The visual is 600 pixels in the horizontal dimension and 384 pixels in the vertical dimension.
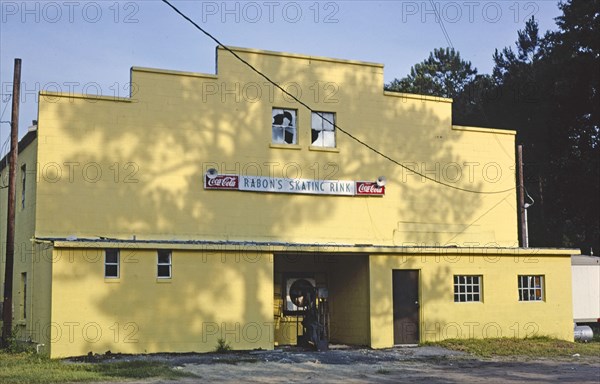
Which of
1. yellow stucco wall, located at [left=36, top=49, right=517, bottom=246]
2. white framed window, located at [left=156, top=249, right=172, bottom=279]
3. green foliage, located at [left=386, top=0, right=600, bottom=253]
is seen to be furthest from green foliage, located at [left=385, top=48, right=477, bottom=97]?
white framed window, located at [left=156, top=249, right=172, bottom=279]

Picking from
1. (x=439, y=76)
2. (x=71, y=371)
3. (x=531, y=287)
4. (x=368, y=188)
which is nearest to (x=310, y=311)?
(x=368, y=188)

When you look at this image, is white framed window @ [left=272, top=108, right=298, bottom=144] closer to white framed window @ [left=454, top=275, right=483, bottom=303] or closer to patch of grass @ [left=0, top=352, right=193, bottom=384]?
white framed window @ [left=454, top=275, right=483, bottom=303]

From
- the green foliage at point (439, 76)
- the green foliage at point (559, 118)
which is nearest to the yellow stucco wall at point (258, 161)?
the green foliage at point (559, 118)

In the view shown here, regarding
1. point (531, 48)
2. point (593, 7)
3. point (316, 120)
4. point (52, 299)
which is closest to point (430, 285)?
point (316, 120)

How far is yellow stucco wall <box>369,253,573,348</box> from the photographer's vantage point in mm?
24922

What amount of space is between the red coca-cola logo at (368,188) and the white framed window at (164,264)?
6919 millimetres

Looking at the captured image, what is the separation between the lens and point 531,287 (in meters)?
27.3

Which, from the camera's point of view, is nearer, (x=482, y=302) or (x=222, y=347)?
(x=222, y=347)

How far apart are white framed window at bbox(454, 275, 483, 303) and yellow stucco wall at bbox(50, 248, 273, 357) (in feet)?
21.2

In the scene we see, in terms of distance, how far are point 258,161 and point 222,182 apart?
4.58 ft

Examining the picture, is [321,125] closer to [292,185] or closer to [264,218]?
[292,185]

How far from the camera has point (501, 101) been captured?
53.2m

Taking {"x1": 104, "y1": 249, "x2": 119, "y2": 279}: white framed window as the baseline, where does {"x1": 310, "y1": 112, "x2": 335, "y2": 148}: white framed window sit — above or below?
above

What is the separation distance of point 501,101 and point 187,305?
118ft
